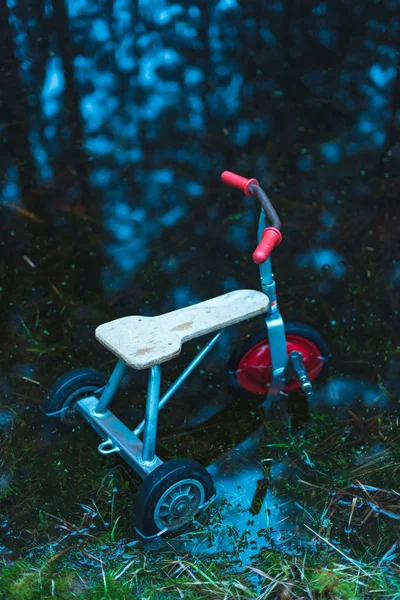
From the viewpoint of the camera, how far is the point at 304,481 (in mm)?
2850

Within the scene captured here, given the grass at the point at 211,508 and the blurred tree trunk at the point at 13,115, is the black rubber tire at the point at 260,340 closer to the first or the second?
the grass at the point at 211,508

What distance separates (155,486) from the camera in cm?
243

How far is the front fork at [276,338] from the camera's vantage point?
2.83 meters

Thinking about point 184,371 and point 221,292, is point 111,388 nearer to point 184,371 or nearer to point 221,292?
point 184,371

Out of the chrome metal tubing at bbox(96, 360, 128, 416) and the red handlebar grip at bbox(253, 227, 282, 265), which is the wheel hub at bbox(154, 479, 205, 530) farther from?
the red handlebar grip at bbox(253, 227, 282, 265)

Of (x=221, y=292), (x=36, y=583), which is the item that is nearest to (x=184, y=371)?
(x=36, y=583)

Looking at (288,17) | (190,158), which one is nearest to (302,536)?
(190,158)

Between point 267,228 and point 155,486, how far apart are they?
102 cm

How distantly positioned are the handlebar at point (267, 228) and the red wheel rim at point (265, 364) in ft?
2.34

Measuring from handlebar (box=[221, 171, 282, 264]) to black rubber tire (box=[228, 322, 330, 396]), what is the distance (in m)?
0.61

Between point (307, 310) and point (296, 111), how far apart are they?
2.31 m

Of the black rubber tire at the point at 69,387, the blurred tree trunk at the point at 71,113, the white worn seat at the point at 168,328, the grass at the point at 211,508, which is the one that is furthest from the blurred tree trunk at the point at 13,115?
the white worn seat at the point at 168,328

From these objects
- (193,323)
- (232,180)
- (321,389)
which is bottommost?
(321,389)

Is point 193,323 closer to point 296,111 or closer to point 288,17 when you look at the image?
point 296,111
